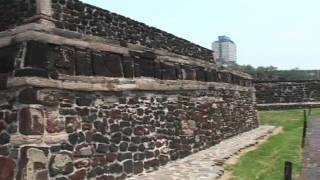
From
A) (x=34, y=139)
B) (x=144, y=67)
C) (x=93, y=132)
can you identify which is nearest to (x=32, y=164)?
(x=34, y=139)

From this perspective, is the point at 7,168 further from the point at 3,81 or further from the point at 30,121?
the point at 3,81

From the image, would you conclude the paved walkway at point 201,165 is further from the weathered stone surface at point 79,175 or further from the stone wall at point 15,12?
the stone wall at point 15,12

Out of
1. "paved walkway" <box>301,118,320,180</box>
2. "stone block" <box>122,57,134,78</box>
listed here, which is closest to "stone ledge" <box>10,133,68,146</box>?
"stone block" <box>122,57,134,78</box>

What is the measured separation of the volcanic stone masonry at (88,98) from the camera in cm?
786

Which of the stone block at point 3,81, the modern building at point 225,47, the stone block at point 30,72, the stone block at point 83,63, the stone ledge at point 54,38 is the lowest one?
the stone block at point 3,81

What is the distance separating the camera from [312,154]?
13.6 meters

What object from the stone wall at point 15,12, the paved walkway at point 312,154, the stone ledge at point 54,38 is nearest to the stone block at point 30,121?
the stone ledge at point 54,38

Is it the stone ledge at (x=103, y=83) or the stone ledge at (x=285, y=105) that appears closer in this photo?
the stone ledge at (x=103, y=83)

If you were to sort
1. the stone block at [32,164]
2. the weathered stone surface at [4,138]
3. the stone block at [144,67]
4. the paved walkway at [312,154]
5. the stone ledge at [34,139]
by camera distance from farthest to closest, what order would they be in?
the paved walkway at [312,154] < the stone block at [144,67] < the weathered stone surface at [4,138] < the stone ledge at [34,139] < the stone block at [32,164]

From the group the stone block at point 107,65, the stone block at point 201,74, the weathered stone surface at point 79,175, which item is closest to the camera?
the weathered stone surface at point 79,175

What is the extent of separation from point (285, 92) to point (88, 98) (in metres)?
22.7

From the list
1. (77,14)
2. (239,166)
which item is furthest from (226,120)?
(77,14)

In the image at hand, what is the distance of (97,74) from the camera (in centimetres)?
924

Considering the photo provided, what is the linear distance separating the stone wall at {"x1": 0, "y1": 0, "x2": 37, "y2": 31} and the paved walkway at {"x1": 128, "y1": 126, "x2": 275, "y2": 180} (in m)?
4.39
